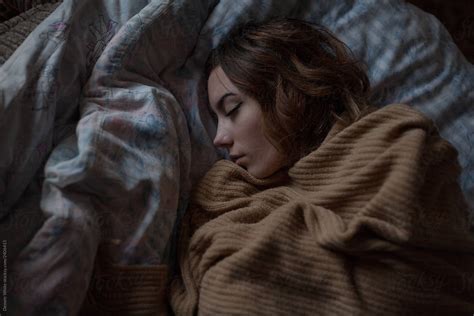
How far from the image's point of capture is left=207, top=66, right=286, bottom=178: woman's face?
1.12 meters

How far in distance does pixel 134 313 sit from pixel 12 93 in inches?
18.9

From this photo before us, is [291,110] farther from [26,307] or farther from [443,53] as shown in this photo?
[26,307]

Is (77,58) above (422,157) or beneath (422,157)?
above

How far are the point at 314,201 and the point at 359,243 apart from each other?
5.2 inches

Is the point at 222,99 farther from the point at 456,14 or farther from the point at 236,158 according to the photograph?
the point at 456,14

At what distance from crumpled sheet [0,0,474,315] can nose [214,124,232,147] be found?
0.07 meters

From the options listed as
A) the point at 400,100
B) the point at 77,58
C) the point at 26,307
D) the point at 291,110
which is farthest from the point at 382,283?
the point at 77,58

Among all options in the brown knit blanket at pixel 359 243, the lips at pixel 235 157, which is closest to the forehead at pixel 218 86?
the lips at pixel 235 157

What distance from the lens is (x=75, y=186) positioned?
0.95 m

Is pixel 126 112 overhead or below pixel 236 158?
overhead

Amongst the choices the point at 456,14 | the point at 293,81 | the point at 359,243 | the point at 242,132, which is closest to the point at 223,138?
the point at 242,132

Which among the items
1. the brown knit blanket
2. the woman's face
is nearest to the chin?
the woman's face

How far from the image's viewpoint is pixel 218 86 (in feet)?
3.78

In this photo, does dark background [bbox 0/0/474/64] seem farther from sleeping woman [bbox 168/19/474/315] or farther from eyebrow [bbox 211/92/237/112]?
eyebrow [bbox 211/92/237/112]
